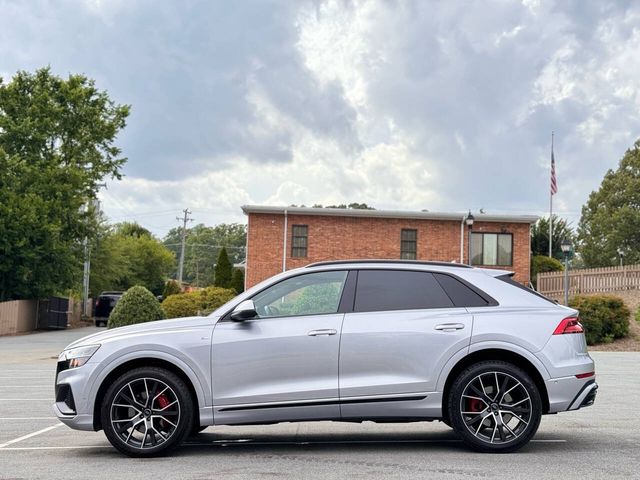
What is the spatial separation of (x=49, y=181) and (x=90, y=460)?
38407 millimetres

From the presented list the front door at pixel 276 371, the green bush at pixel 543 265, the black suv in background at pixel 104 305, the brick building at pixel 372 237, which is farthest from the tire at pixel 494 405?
the black suv in background at pixel 104 305

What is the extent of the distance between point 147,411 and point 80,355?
2.69 feet

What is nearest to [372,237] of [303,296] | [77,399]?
[303,296]

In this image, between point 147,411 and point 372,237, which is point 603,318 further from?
point 147,411

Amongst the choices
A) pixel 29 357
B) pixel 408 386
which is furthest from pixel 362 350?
pixel 29 357

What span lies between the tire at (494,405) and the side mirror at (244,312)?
1944 millimetres

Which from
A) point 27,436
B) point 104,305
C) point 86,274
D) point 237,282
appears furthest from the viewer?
point 86,274

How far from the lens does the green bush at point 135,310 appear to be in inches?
933

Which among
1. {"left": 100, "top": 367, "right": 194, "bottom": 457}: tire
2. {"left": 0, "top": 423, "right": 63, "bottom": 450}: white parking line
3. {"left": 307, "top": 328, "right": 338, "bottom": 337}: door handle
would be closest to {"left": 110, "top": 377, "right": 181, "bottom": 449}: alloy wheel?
{"left": 100, "top": 367, "right": 194, "bottom": 457}: tire

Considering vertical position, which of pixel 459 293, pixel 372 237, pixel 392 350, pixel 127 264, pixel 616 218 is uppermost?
pixel 616 218

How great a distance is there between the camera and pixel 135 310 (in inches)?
938

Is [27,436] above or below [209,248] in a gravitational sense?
below

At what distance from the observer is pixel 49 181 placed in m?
43.5

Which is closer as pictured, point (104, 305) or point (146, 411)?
point (146, 411)
